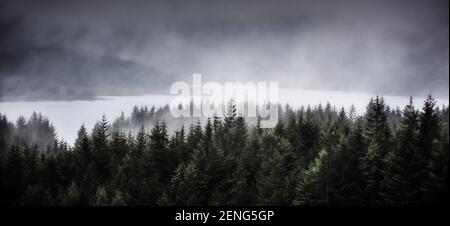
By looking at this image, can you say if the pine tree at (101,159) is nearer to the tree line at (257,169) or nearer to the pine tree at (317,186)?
the tree line at (257,169)

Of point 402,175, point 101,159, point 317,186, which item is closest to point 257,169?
point 317,186

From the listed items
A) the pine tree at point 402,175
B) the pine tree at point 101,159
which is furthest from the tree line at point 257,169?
the pine tree at point 101,159

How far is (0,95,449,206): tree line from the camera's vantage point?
156ft

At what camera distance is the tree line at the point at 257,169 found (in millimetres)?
47500

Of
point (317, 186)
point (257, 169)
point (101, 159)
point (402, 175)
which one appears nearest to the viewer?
point (402, 175)

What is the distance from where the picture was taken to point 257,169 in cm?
7300

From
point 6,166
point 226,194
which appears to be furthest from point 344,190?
point 6,166

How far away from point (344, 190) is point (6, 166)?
78.3m

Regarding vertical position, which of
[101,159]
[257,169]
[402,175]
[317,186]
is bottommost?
[317,186]

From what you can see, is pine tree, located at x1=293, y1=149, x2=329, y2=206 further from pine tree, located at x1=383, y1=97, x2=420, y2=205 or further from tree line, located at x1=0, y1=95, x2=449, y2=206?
pine tree, located at x1=383, y1=97, x2=420, y2=205

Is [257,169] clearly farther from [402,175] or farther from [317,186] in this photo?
[402,175]
